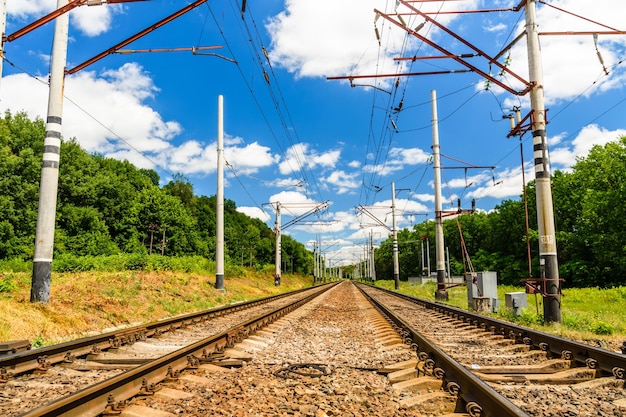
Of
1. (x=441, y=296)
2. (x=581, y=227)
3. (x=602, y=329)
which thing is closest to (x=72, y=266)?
(x=441, y=296)

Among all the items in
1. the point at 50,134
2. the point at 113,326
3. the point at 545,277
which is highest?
the point at 50,134

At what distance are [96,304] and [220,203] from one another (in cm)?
1182

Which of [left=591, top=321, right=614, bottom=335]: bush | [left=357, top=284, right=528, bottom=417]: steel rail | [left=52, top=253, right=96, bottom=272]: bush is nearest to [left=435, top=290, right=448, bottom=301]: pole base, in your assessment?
[left=591, top=321, right=614, bottom=335]: bush

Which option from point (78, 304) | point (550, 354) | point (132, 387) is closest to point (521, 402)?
point (550, 354)

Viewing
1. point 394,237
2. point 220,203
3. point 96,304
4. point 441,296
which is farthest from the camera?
point 394,237

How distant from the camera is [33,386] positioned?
17.0ft

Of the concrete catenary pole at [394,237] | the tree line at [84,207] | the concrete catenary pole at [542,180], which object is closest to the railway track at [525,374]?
the concrete catenary pole at [542,180]

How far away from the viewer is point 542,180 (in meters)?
12.1

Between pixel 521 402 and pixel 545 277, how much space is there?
328 inches

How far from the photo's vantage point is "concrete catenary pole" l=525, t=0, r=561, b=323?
11.4m

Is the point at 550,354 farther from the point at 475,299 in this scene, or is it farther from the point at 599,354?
the point at 475,299

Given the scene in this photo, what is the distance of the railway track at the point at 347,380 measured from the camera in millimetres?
4160

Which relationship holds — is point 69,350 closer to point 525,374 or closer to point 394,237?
point 525,374

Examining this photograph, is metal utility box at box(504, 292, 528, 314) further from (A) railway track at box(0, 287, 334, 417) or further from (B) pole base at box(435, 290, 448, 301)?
(B) pole base at box(435, 290, 448, 301)
